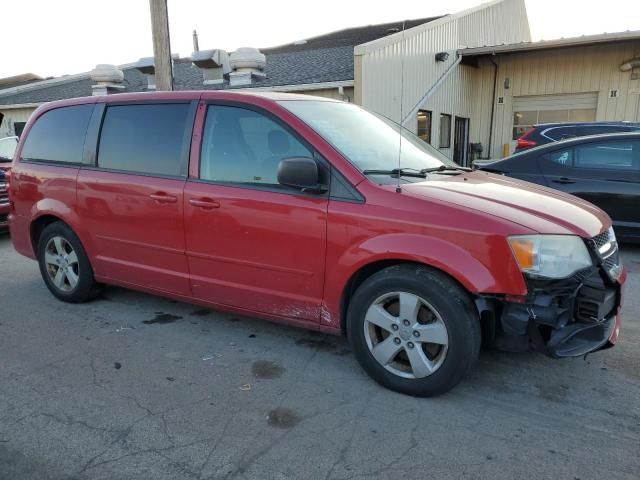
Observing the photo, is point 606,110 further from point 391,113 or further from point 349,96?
point 349,96

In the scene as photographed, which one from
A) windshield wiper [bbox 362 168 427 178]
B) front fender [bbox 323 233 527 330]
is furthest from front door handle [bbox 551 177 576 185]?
front fender [bbox 323 233 527 330]

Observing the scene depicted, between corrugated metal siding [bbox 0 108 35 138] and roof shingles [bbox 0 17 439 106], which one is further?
corrugated metal siding [bbox 0 108 35 138]

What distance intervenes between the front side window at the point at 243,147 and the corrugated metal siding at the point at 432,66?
509cm

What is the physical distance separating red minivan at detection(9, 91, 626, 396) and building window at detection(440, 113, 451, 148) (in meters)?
11.0

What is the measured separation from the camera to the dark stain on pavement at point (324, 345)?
11.7 ft

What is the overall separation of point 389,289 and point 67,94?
694 inches

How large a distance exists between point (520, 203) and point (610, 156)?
13.4ft

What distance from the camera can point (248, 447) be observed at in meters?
2.49

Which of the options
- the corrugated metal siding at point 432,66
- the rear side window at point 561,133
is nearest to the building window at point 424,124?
the corrugated metal siding at point 432,66

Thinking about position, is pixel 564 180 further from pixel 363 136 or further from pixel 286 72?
pixel 286 72

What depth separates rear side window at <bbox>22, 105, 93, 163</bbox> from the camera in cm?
432

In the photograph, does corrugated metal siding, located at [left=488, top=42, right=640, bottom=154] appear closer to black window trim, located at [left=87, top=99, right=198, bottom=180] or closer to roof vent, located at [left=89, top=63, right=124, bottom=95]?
roof vent, located at [left=89, top=63, right=124, bottom=95]

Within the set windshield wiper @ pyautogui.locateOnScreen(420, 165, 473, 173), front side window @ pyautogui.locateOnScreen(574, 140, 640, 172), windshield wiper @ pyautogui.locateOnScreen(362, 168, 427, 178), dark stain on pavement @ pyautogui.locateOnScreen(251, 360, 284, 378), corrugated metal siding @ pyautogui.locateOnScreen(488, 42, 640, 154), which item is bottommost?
dark stain on pavement @ pyautogui.locateOnScreen(251, 360, 284, 378)

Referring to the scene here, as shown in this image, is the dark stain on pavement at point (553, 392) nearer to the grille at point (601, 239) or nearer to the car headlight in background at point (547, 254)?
the car headlight in background at point (547, 254)
